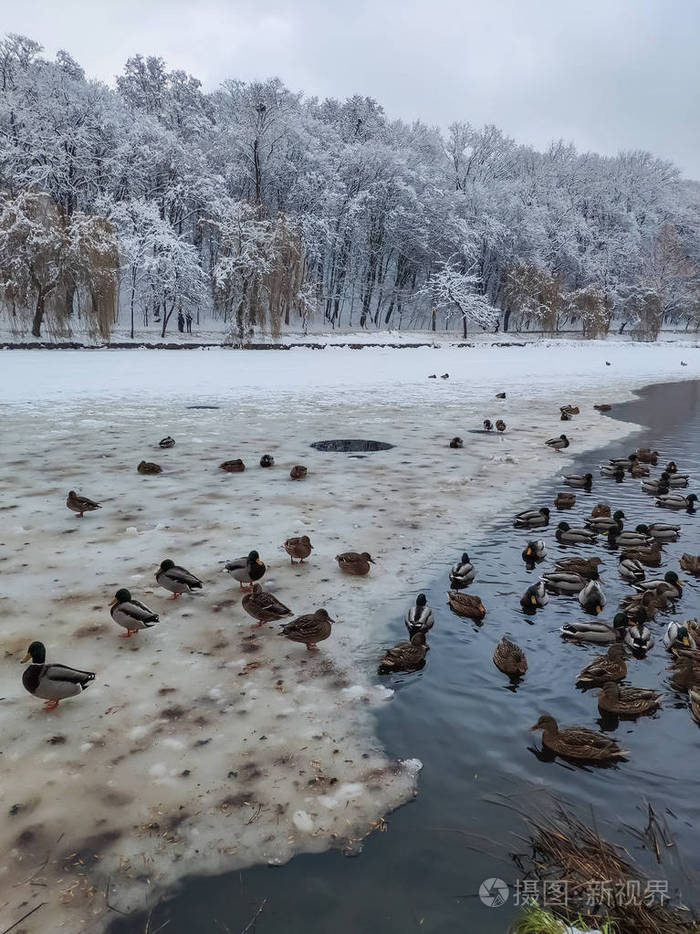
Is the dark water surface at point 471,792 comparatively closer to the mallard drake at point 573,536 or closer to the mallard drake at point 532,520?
the mallard drake at point 573,536

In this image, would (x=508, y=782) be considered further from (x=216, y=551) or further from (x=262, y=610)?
(x=216, y=551)

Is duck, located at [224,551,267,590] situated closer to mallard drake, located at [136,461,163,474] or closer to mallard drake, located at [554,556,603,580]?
mallard drake, located at [554,556,603,580]

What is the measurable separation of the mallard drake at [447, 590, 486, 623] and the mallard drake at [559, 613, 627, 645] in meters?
0.82

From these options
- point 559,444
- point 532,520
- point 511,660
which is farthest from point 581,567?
point 559,444

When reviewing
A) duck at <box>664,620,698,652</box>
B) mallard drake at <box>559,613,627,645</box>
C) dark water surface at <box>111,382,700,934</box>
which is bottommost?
dark water surface at <box>111,382,700,934</box>

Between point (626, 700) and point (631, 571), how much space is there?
107 inches

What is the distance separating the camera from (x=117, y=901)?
3.17 meters

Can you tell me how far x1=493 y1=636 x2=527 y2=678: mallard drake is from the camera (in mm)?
5328

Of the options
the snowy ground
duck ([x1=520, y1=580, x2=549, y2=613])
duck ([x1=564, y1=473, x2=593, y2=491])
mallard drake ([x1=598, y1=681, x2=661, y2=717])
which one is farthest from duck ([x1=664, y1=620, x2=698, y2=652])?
duck ([x1=564, y1=473, x2=593, y2=491])

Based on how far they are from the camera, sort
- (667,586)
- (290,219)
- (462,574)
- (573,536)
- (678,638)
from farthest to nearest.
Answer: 1. (290,219)
2. (573,536)
3. (462,574)
4. (667,586)
5. (678,638)

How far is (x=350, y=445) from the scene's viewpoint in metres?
14.9

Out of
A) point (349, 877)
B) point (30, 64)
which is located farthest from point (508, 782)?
point (30, 64)

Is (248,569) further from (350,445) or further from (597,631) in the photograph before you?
(350,445)

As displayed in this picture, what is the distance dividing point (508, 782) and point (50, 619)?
4.41 meters
